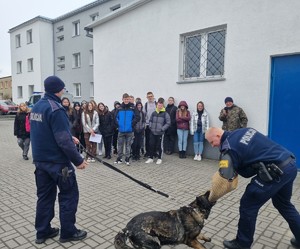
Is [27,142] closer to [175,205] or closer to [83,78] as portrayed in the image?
[175,205]

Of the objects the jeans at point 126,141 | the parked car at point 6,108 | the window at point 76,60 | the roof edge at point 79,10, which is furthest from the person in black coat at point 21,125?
the parked car at point 6,108

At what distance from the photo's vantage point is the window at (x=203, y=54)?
818cm

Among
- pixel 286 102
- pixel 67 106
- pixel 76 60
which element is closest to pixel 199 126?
pixel 286 102

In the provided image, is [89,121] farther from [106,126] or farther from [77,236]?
[77,236]

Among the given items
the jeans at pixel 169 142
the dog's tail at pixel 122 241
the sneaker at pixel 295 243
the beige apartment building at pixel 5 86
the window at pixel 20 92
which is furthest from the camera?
the beige apartment building at pixel 5 86

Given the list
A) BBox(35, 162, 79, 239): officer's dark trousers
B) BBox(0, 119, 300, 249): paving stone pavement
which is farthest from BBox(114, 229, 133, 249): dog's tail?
BBox(35, 162, 79, 239): officer's dark trousers

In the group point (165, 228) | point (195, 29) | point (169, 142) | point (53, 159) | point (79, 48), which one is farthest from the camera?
point (79, 48)

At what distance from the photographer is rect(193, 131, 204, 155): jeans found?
27.5 ft

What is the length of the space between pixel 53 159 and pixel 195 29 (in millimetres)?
6721

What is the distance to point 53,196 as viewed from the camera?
356 centimetres

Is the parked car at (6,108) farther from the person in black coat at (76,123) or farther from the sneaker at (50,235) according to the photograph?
the sneaker at (50,235)

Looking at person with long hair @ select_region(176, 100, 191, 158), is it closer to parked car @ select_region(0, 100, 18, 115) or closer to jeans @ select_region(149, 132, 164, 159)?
jeans @ select_region(149, 132, 164, 159)

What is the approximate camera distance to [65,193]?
3.44 meters

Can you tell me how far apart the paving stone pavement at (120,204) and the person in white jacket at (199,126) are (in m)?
0.71
